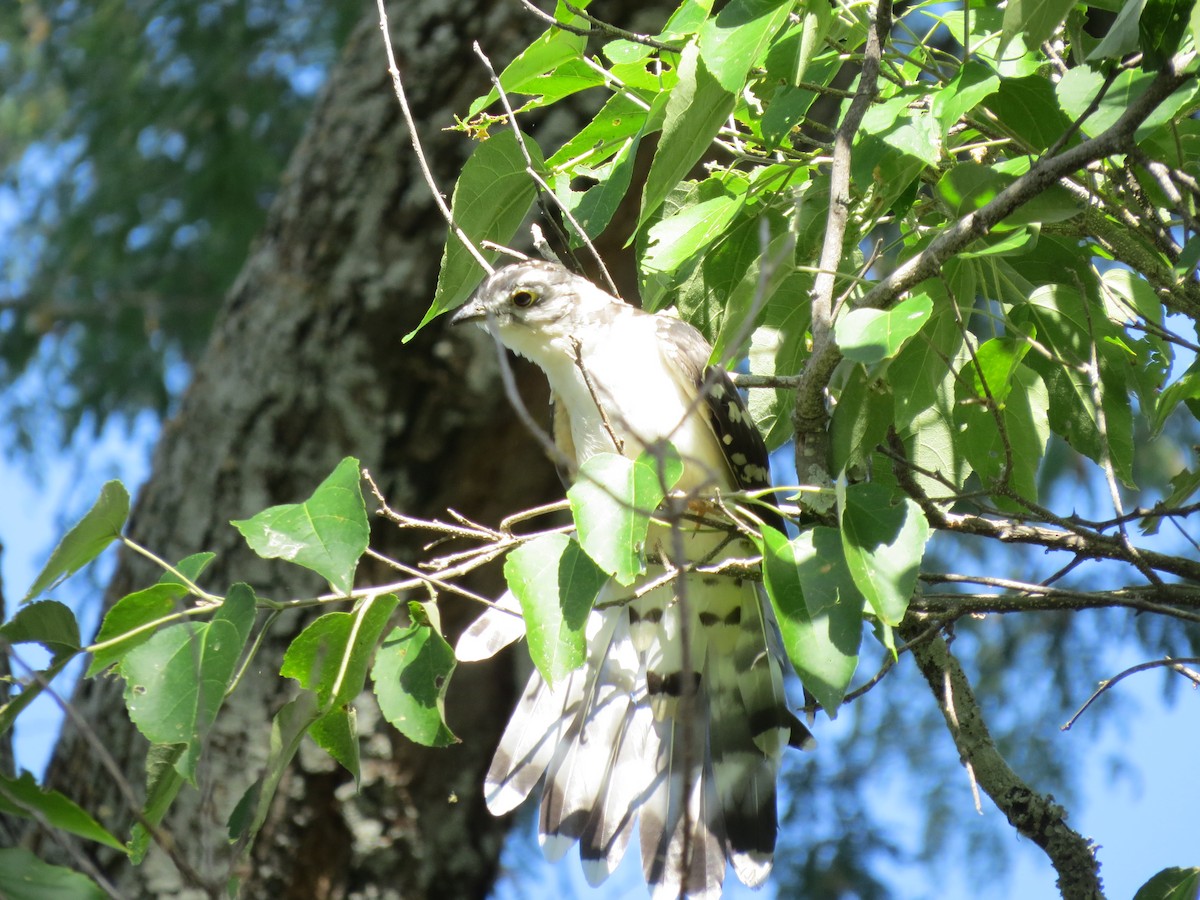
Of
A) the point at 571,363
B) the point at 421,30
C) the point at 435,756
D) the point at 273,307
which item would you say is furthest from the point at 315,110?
the point at 435,756

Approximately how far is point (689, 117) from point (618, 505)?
659 mm

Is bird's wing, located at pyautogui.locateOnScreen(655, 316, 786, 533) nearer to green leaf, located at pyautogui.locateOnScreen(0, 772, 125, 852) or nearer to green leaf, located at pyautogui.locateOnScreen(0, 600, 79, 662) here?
green leaf, located at pyautogui.locateOnScreen(0, 600, 79, 662)

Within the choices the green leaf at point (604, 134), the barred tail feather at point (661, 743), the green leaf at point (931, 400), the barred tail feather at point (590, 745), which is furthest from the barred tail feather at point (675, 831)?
the green leaf at point (604, 134)

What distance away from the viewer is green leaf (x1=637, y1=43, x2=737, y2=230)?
196cm

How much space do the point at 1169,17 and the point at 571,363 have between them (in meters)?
2.25

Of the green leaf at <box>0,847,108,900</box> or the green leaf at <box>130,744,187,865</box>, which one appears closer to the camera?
the green leaf at <box>0,847,108,900</box>

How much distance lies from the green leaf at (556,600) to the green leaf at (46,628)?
2.54 ft

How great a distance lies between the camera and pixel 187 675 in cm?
195

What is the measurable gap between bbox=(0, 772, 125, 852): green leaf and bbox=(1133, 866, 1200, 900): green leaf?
1.83 meters

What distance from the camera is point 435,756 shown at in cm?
520

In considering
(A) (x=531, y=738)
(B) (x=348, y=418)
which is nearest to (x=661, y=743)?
(A) (x=531, y=738)

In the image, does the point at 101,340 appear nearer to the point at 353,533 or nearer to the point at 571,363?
the point at 571,363

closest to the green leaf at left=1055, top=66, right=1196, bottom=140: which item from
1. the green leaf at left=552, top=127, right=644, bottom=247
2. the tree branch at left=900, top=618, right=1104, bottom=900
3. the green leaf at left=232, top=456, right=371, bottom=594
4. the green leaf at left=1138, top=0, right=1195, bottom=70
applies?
the green leaf at left=1138, top=0, right=1195, bottom=70

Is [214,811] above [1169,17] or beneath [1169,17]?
beneath
